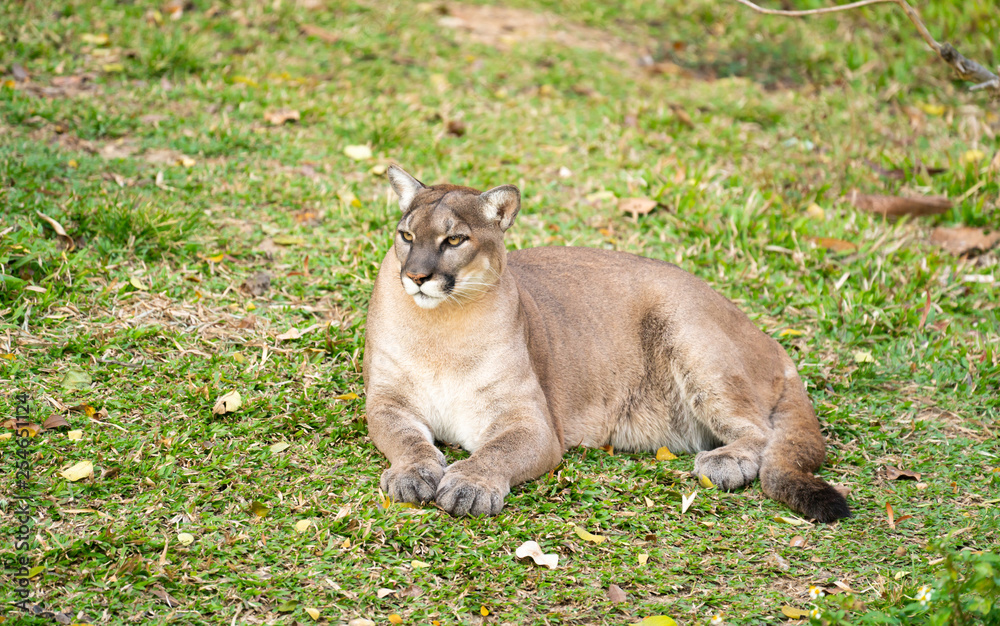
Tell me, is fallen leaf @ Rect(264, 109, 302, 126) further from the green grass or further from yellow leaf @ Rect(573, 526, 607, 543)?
yellow leaf @ Rect(573, 526, 607, 543)

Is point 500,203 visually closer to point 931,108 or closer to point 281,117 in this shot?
point 281,117

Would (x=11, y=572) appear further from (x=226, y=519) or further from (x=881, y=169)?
(x=881, y=169)

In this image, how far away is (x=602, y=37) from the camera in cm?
1073

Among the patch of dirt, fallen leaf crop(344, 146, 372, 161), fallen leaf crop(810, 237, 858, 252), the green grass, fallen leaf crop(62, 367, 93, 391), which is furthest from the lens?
the patch of dirt

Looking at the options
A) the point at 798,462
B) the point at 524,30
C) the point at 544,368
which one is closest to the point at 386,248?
the point at 544,368

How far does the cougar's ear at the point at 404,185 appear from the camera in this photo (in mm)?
4531

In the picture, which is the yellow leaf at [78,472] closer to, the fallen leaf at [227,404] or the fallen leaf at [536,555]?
the fallen leaf at [227,404]

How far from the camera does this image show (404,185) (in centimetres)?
455

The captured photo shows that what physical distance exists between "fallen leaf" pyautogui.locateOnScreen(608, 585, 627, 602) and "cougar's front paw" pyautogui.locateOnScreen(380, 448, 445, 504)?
0.89m

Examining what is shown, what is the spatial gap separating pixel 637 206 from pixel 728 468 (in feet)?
9.81

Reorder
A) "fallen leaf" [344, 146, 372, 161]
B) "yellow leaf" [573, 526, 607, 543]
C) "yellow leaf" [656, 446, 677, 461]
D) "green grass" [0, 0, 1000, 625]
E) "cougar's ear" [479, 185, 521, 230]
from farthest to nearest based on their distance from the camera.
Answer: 1. "fallen leaf" [344, 146, 372, 161]
2. "yellow leaf" [656, 446, 677, 461]
3. "cougar's ear" [479, 185, 521, 230]
4. "yellow leaf" [573, 526, 607, 543]
5. "green grass" [0, 0, 1000, 625]

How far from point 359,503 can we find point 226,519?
568 millimetres

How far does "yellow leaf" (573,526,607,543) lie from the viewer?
12.9 ft

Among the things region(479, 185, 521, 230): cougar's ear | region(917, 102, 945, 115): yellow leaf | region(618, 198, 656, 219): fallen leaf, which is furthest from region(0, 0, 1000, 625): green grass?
region(479, 185, 521, 230): cougar's ear
